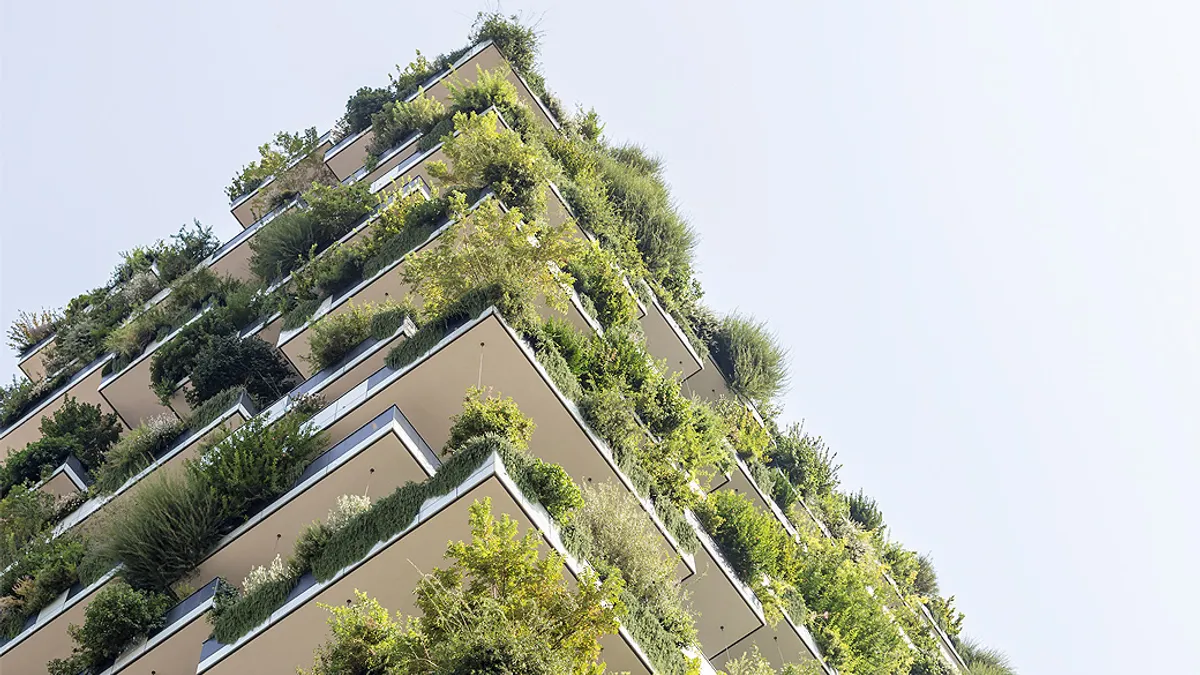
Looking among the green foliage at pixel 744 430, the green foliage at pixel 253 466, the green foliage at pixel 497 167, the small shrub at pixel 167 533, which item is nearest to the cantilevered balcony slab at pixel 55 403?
the green foliage at pixel 497 167

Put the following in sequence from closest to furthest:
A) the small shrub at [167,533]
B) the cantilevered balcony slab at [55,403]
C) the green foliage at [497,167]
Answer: the small shrub at [167,533] < the green foliage at [497,167] < the cantilevered balcony slab at [55,403]

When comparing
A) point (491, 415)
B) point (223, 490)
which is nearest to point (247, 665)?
point (223, 490)

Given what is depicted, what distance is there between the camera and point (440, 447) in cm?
1700

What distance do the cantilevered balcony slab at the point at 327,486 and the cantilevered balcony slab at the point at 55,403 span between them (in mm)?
10375

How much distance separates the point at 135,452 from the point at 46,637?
152 inches

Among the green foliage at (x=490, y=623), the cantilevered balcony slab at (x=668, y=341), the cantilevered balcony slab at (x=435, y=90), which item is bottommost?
the cantilevered balcony slab at (x=668, y=341)

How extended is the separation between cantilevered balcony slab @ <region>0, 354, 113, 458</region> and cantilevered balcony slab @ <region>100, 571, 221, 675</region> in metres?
11.0

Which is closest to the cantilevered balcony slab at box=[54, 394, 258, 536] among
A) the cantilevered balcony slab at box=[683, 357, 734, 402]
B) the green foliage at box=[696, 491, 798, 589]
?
the green foliage at box=[696, 491, 798, 589]

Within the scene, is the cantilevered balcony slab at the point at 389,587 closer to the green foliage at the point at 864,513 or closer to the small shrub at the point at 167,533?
the small shrub at the point at 167,533

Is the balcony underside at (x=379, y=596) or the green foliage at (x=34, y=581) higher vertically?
the green foliage at (x=34, y=581)

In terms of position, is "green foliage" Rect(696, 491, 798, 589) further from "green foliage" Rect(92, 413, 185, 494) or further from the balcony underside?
"green foliage" Rect(92, 413, 185, 494)

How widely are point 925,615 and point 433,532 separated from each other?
53.8 ft

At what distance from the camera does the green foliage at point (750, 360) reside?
25.3 meters

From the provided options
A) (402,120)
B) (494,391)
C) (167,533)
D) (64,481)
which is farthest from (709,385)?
(64,481)
